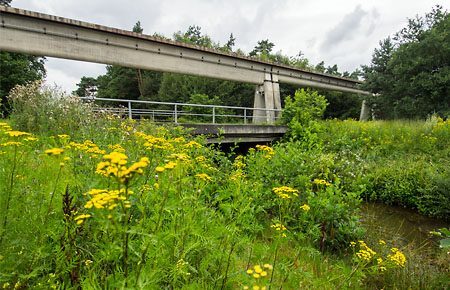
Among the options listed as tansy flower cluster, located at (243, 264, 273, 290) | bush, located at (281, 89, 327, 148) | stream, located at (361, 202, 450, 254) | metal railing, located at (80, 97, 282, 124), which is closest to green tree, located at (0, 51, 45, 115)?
metal railing, located at (80, 97, 282, 124)

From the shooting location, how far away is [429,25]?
21422 millimetres

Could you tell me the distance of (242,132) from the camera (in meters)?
11.4

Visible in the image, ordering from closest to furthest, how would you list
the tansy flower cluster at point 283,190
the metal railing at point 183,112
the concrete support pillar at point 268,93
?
the tansy flower cluster at point 283,190 → the metal railing at point 183,112 → the concrete support pillar at point 268,93

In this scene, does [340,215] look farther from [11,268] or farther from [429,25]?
[429,25]

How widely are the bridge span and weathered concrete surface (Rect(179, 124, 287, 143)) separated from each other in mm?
1288

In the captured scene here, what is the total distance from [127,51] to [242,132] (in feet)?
23.3

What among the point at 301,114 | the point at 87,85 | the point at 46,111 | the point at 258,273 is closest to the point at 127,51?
the point at 46,111

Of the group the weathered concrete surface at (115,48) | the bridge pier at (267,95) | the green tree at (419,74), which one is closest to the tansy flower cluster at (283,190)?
the weathered concrete surface at (115,48)

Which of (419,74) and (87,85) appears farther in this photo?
(87,85)

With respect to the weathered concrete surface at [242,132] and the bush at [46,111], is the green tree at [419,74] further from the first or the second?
the bush at [46,111]

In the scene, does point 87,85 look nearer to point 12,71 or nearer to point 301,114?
point 12,71

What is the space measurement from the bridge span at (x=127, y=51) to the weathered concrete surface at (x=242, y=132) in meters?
1.29

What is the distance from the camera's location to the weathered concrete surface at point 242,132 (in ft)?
32.1

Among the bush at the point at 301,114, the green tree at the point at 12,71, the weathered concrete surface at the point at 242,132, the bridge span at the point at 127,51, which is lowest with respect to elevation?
the weathered concrete surface at the point at 242,132
